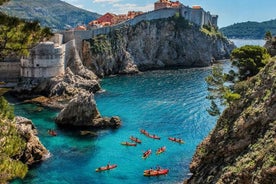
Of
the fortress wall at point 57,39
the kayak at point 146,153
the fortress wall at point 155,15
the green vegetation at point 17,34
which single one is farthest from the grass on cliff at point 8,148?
the fortress wall at point 155,15

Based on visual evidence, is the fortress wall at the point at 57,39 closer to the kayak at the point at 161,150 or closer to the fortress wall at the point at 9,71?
the fortress wall at the point at 9,71

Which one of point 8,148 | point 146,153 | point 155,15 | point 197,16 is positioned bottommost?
point 146,153

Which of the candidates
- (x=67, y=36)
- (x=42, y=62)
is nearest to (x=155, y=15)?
(x=67, y=36)

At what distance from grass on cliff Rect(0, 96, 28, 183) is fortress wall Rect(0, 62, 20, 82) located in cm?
5369

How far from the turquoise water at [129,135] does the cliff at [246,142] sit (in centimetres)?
893

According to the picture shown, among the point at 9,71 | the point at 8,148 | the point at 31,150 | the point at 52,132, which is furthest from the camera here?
the point at 9,71

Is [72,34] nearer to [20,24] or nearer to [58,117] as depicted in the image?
[58,117]

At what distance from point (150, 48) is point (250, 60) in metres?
72.0

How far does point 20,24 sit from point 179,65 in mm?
94537

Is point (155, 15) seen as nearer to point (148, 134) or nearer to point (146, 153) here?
point (148, 134)

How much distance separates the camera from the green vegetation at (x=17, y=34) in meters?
14.2

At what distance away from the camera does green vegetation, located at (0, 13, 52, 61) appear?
14.2 meters

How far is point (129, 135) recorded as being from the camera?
1780 inches

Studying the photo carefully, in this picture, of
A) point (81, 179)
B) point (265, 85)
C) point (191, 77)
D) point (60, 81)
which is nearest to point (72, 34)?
point (60, 81)
